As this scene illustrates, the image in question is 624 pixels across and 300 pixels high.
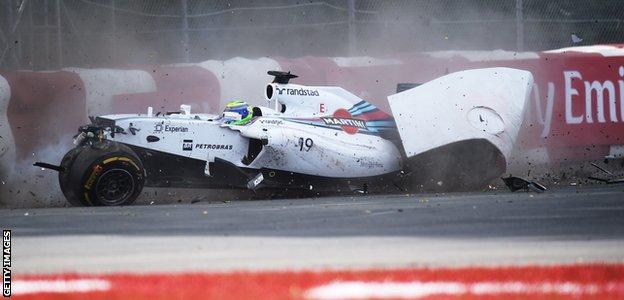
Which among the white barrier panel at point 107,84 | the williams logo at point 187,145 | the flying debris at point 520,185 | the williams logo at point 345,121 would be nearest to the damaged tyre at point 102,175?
the williams logo at point 187,145

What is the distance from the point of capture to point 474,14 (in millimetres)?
19750

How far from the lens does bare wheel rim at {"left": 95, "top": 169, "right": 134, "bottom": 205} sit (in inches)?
526

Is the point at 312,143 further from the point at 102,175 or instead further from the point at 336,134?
the point at 102,175

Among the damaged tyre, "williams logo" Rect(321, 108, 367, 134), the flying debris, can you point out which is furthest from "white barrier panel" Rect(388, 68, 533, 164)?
the damaged tyre

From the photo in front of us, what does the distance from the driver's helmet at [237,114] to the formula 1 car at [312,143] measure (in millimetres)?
15

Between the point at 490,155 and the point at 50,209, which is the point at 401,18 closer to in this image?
the point at 490,155

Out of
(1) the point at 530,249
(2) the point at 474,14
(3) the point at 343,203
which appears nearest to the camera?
(1) the point at 530,249

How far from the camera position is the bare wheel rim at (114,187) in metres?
13.4

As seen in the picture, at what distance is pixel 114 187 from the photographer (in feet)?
44.3

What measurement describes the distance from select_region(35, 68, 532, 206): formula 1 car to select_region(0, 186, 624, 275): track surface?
860mm

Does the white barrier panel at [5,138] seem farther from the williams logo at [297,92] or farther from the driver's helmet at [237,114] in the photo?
the williams logo at [297,92]

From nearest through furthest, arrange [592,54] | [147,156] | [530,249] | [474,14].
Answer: [530,249] → [147,156] → [592,54] → [474,14]

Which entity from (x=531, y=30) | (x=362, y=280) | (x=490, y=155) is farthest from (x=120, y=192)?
(x=531, y=30)

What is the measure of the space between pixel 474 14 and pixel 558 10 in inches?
80.9
